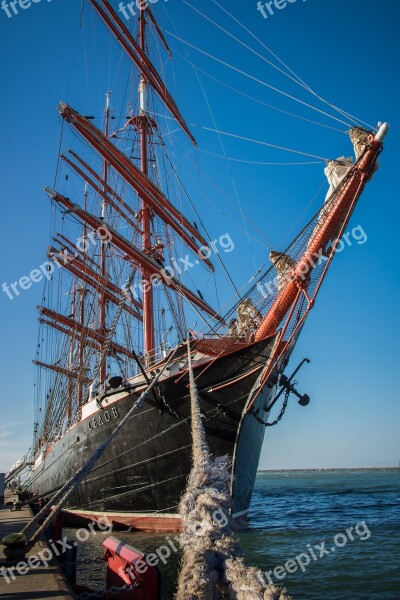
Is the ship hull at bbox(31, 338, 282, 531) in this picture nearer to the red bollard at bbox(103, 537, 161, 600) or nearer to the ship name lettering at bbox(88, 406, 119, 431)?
the ship name lettering at bbox(88, 406, 119, 431)

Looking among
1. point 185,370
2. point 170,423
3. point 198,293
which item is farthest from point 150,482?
point 198,293

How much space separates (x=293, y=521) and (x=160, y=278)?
10.8 m

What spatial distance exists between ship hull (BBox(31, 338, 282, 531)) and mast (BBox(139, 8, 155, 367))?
1.79m

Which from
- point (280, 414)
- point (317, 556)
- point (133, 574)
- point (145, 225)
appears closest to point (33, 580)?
point (133, 574)

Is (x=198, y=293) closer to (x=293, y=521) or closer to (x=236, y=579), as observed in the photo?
(x=293, y=521)

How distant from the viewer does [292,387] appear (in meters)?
10.6

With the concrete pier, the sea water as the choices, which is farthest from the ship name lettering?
the concrete pier

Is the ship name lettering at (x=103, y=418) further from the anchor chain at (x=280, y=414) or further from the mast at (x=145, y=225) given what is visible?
the anchor chain at (x=280, y=414)

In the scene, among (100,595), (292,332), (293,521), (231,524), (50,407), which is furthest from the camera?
(50,407)

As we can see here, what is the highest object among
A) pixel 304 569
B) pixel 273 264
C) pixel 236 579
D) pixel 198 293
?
pixel 198 293

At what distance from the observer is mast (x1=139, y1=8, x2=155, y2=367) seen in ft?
48.9

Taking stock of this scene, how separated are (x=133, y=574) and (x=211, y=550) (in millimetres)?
1341

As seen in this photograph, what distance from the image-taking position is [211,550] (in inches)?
110

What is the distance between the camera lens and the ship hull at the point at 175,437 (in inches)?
392
